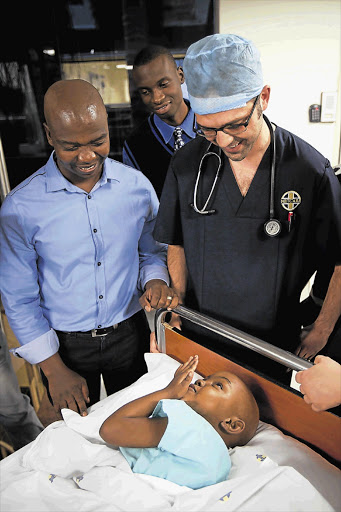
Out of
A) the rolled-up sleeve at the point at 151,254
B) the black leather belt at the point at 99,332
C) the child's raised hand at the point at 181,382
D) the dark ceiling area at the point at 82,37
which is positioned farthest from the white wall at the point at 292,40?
the child's raised hand at the point at 181,382

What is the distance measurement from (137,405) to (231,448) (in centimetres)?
30

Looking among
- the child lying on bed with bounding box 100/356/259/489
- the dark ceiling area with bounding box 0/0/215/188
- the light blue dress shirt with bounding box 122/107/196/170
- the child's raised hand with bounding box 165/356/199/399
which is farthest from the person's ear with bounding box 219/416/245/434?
the dark ceiling area with bounding box 0/0/215/188

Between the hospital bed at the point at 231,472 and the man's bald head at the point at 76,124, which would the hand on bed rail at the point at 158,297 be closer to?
the hospital bed at the point at 231,472

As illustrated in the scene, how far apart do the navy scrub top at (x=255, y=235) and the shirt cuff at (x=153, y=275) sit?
118 millimetres

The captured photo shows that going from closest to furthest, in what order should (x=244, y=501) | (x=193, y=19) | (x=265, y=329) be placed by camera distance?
(x=244, y=501), (x=265, y=329), (x=193, y=19)

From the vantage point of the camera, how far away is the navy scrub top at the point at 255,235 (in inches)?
50.8

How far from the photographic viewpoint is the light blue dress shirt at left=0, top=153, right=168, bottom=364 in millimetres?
1409

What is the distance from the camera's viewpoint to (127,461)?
1.16m

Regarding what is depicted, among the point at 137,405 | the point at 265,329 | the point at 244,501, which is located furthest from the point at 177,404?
the point at 265,329

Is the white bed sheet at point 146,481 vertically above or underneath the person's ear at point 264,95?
underneath

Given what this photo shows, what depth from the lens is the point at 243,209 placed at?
54.5 inches

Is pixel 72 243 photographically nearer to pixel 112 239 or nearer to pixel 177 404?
pixel 112 239

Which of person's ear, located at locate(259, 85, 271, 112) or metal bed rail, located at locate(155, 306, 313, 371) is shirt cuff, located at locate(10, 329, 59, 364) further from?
person's ear, located at locate(259, 85, 271, 112)

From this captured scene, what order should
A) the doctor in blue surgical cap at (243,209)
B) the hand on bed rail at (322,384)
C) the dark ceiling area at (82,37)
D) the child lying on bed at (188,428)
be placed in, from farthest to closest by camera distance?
the dark ceiling area at (82,37) → the doctor in blue surgical cap at (243,209) → the child lying on bed at (188,428) → the hand on bed rail at (322,384)
